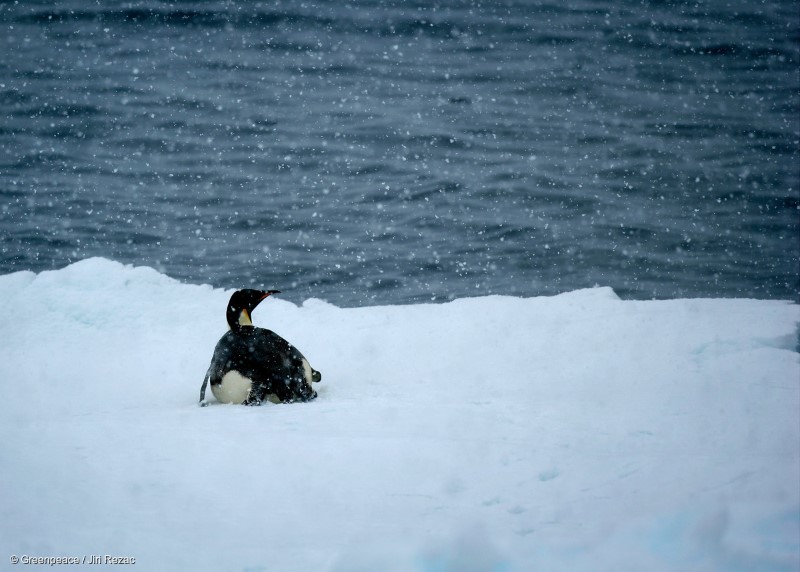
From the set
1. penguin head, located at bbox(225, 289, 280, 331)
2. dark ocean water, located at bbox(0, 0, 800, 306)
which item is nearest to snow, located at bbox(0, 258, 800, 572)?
penguin head, located at bbox(225, 289, 280, 331)

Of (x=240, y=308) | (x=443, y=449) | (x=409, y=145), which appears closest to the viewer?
(x=443, y=449)

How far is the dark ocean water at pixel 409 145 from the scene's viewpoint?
11.9m

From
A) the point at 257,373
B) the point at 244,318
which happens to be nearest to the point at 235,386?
the point at 257,373

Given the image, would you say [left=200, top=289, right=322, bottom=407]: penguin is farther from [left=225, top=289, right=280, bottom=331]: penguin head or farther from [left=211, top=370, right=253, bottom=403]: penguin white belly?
[left=225, top=289, right=280, bottom=331]: penguin head

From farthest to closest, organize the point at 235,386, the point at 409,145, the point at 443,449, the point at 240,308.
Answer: the point at 409,145
the point at 240,308
the point at 235,386
the point at 443,449

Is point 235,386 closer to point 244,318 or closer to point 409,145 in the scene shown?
point 244,318

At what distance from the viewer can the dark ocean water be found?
11938 mm

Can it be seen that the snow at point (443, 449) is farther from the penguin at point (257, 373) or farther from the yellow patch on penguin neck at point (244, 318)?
the yellow patch on penguin neck at point (244, 318)

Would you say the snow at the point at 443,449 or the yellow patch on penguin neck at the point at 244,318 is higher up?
the yellow patch on penguin neck at the point at 244,318

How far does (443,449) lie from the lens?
3.54 m

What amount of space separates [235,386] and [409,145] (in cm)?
1222

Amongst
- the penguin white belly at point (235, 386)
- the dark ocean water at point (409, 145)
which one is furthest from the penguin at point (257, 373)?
the dark ocean water at point (409, 145)

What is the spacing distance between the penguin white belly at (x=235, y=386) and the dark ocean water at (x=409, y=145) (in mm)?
5947

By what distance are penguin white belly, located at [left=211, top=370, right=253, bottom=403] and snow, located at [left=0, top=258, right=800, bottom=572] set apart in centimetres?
19
